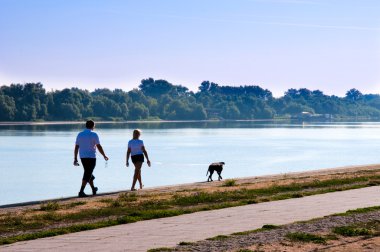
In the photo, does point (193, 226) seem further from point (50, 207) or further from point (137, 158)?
point (137, 158)

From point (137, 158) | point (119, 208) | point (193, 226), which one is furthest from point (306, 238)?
point (137, 158)

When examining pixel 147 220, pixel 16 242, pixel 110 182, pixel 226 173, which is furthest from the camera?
pixel 226 173

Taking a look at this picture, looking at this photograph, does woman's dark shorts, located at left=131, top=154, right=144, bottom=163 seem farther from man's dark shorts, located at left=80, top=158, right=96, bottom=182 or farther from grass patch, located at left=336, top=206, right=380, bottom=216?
grass patch, located at left=336, top=206, right=380, bottom=216

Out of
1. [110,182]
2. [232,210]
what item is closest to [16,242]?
[232,210]

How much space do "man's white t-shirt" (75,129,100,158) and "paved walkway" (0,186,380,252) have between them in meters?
5.02

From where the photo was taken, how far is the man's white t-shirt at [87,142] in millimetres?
17656

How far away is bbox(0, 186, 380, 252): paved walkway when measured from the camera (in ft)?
31.7

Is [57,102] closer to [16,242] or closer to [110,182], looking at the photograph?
[110,182]

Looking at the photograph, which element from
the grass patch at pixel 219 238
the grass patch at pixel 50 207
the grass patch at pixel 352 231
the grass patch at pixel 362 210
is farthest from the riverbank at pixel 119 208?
the grass patch at pixel 352 231

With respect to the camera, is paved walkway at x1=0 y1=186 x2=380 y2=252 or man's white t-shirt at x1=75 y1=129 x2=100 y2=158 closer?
paved walkway at x1=0 y1=186 x2=380 y2=252

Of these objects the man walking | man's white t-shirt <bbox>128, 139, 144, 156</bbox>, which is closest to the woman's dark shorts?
man's white t-shirt <bbox>128, 139, 144, 156</bbox>

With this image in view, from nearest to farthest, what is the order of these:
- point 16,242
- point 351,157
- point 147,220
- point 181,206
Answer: point 16,242 < point 147,220 < point 181,206 < point 351,157

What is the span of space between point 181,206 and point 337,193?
3.98 m

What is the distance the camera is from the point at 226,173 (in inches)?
1614
